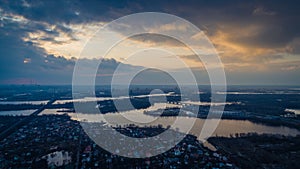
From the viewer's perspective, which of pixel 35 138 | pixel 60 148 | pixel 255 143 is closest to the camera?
pixel 60 148

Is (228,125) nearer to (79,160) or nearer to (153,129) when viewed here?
(153,129)

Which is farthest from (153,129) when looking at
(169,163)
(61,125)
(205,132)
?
(61,125)

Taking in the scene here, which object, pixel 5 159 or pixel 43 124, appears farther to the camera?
pixel 43 124

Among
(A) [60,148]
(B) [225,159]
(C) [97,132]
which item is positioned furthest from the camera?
(C) [97,132]

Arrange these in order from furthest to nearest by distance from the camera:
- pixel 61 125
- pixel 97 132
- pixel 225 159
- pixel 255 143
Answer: pixel 61 125, pixel 97 132, pixel 255 143, pixel 225 159

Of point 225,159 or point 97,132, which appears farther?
point 97,132

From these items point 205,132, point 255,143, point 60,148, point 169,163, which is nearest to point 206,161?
point 169,163

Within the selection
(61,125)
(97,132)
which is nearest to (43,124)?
(61,125)

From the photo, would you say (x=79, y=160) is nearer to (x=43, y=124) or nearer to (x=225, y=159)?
(x=225, y=159)

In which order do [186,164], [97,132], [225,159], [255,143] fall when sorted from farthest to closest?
[97,132] → [255,143] → [225,159] → [186,164]
